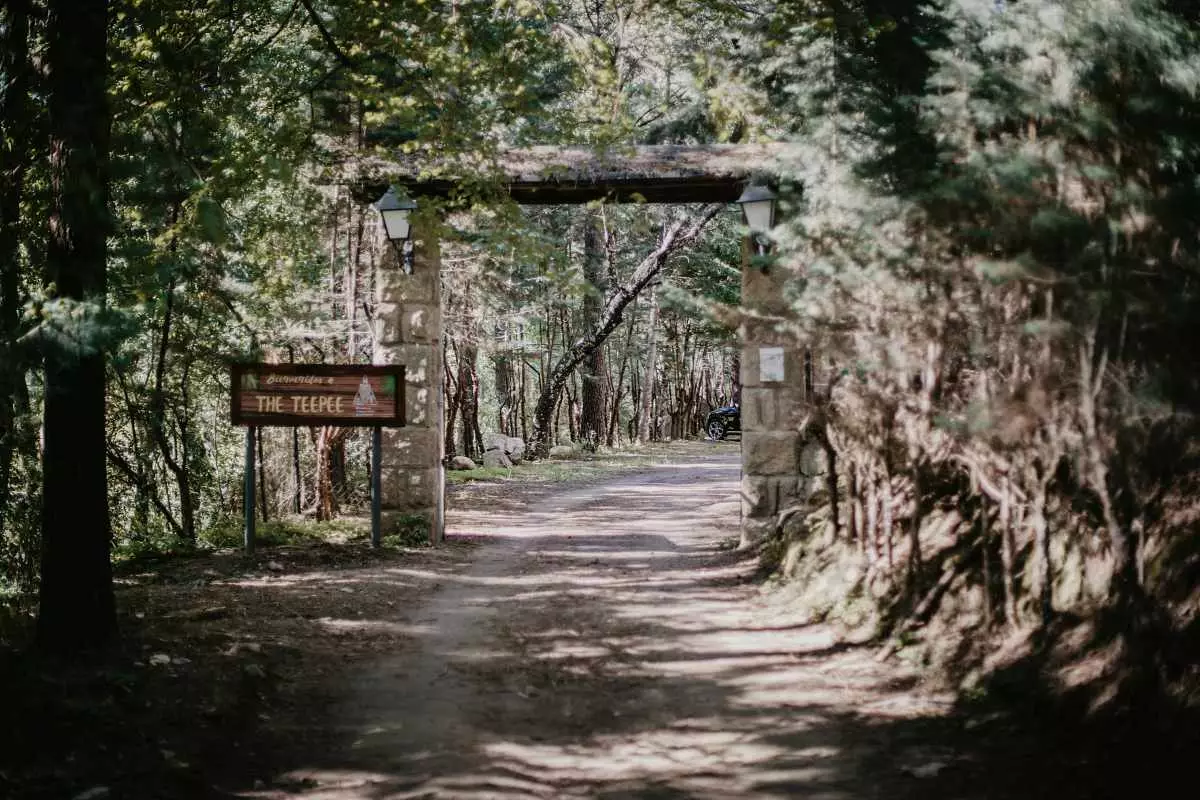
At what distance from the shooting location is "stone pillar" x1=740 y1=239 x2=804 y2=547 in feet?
32.3

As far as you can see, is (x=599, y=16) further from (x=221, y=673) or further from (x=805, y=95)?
(x=221, y=673)

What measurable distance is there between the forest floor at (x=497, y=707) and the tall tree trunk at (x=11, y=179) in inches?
56.7

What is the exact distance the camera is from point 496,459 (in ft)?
67.8

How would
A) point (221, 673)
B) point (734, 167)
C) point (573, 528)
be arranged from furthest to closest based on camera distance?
1. point (573, 528)
2. point (734, 167)
3. point (221, 673)

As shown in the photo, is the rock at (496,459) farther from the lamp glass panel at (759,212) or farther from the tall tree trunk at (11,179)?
the tall tree trunk at (11,179)

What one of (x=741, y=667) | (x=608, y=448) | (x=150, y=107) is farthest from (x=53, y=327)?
(x=608, y=448)

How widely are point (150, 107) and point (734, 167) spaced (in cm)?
527

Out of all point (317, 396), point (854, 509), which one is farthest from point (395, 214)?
point (854, 509)

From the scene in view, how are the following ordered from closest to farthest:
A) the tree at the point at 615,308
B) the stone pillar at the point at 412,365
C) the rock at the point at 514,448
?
the stone pillar at the point at 412,365 < the tree at the point at 615,308 < the rock at the point at 514,448

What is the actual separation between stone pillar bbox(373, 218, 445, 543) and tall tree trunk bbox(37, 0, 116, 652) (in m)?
5.10

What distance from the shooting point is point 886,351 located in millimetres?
5285

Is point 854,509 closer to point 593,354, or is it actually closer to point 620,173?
point 620,173

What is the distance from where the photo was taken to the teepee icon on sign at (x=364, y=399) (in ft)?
31.0

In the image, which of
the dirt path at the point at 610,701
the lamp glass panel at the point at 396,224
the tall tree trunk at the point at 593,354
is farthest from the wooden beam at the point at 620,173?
the tall tree trunk at the point at 593,354
